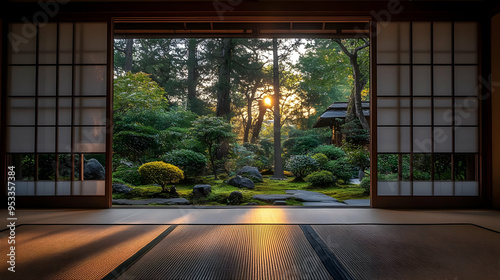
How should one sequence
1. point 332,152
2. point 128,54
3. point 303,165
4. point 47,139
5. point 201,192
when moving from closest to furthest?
1. point 47,139
2. point 201,192
3. point 303,165
4. point 332,152
5. point 128,54

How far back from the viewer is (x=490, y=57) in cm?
361

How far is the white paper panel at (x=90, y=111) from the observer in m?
3.66

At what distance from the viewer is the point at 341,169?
8016mm

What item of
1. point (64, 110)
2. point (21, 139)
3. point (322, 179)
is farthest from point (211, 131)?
point (21, 139)

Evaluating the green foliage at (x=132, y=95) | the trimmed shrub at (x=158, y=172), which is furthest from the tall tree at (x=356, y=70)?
the green foliage at (x=132, y=95)

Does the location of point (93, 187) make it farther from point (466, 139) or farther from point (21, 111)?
point (466, 139)

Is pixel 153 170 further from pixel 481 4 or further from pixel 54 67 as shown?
pixel 481 4

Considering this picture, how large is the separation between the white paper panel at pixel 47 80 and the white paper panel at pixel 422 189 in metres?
4.84

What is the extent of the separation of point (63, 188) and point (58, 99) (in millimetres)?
1156

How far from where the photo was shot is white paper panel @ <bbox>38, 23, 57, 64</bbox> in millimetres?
3701

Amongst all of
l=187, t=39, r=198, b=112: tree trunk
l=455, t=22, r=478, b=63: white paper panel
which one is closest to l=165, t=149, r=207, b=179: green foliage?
l=187, t=39, r=198, b=112: tree trunk

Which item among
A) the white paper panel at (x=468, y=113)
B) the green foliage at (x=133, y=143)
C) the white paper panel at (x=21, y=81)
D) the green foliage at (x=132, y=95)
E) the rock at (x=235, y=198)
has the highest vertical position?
the green foliage at (x=132, y=95)

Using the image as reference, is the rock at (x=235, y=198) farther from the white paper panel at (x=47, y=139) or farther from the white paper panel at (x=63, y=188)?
the white paper panel at (x=47, y=139)
